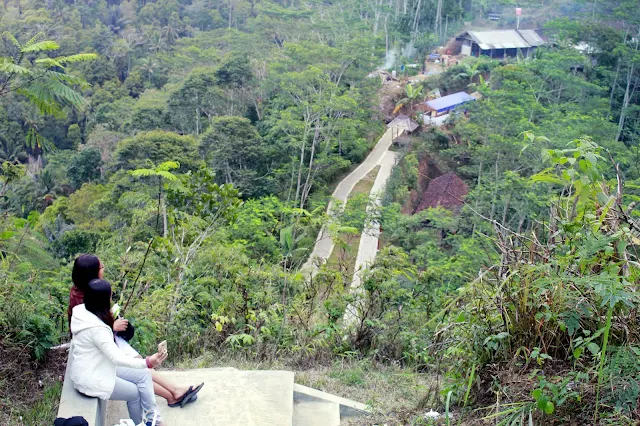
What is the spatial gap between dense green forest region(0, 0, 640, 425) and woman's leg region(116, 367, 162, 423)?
1.50 feet

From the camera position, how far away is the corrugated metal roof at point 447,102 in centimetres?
2597

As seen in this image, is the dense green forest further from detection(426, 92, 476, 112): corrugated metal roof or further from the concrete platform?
detection(426, 92, 476, 112): corrugated metal roof

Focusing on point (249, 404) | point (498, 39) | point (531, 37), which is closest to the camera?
point (249, 404)

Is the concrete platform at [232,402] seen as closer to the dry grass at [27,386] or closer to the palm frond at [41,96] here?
the dry grass at [27,386]

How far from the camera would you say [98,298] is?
123 inches

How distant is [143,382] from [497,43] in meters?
35.3

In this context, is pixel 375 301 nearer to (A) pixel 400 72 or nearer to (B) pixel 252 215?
(B) pixel 252 215

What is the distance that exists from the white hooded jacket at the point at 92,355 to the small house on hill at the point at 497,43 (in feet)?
112

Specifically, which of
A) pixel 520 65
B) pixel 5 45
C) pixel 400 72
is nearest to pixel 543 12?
pixel 400 72

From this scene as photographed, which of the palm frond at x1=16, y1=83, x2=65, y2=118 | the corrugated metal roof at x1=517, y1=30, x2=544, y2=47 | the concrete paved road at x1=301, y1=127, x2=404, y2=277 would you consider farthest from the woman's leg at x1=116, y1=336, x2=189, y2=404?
the corrugated metal roof at x1=517, y1=30, x2=544, y2=47

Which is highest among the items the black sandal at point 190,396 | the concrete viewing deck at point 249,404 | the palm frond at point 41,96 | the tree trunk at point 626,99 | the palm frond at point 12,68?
the palm frond at point 12,68

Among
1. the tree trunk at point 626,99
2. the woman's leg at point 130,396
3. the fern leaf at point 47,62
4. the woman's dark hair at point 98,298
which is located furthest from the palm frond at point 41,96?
the tree trunk at point 626,99

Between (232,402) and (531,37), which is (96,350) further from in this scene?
(531,37)

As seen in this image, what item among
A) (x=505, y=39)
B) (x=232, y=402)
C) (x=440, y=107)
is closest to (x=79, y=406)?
(x=232, y=402)
